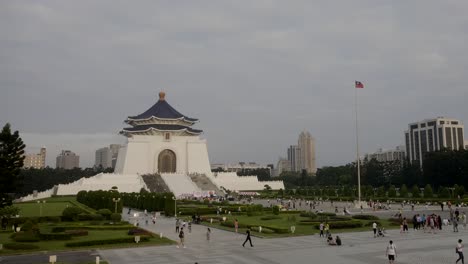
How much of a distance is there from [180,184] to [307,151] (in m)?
129

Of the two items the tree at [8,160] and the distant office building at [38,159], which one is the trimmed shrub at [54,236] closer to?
the tree at [8,160]

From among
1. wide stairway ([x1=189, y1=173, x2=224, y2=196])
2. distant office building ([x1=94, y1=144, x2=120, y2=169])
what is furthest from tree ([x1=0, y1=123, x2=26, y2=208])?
distant office building ([x1=94, y1=144, x2=120, y2=169])

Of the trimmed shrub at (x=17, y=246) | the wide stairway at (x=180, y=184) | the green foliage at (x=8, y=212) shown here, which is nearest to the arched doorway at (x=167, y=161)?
the wide stairway at (x=180, y=184)

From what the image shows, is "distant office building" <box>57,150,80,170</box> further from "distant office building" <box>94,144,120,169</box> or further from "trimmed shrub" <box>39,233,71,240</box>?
"trimmed shrub" <box>39,233,71,240</box>

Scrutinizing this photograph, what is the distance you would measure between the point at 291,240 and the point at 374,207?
1662 cm

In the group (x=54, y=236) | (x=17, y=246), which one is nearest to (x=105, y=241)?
(x=54, y=236)

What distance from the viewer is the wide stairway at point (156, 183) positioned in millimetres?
50794

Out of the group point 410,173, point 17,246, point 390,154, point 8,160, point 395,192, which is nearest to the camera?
point 17,246

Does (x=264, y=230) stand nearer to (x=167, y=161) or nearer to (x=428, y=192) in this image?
(x=428, y=192)

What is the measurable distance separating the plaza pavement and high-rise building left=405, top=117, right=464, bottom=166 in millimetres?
77225

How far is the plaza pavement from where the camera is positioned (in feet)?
44.8

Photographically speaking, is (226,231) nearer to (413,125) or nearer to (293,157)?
(413,125)

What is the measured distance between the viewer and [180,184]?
173 feet

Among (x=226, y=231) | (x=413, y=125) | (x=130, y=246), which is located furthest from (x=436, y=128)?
(x=130, y=246)
